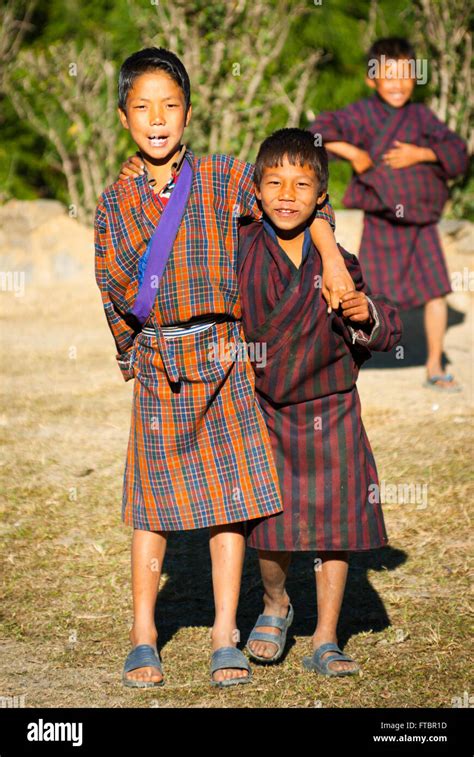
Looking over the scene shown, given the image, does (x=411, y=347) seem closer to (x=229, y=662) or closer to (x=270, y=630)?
(x=270, y=630)

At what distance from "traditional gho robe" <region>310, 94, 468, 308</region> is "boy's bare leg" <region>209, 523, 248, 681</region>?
3.03m

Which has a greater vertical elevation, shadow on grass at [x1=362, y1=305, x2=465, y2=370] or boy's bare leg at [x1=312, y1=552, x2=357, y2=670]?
shadow on grass at [x1=362, y1=305, x2=465, y2=370]

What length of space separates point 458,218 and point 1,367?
13.9ft

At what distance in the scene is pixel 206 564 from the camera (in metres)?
3.72

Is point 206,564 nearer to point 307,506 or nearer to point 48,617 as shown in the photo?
point 48,617

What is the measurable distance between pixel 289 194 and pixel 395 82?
9.99ft

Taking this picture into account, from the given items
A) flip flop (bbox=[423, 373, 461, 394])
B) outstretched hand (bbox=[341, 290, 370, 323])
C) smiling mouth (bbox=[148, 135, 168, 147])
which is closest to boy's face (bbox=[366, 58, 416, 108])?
flip flop (bbox=[423, 373, 461, 394])

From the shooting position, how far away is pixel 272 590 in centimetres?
301

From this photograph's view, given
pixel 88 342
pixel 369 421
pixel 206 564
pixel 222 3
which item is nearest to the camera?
pixel 206 564

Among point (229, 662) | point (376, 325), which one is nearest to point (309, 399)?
point (376, 325)

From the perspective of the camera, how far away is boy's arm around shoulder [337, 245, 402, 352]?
2.77 meters

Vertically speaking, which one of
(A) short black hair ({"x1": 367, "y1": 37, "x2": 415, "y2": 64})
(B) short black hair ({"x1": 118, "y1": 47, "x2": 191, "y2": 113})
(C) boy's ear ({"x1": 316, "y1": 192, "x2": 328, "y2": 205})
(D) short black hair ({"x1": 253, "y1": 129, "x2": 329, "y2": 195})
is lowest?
(C) boy's ear ({"x1": 316, "y1": 192, "x2": 328, "y2": 205})

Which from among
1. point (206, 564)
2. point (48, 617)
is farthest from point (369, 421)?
point (48, 617)

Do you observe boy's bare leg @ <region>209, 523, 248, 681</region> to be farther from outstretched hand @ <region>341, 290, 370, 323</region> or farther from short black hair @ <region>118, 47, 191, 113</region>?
short black hair @ <region>118, 47, 191, 113</region>
